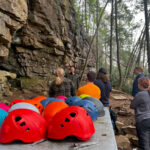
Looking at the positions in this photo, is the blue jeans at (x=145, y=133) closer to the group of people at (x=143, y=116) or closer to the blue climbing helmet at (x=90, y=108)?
the group of people at (x=143, y=116)

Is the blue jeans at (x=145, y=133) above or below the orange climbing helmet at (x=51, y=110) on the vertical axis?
below

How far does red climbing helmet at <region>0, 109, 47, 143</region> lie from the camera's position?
5.90 ft

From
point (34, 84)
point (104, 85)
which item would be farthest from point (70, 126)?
point (34, 84)

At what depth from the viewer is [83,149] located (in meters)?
1.74

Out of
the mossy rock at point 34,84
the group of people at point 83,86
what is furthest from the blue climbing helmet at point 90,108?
the mossy rock at point 34,84

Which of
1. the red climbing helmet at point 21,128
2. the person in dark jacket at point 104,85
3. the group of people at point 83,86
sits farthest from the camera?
the person in dark jacket at point 104,85

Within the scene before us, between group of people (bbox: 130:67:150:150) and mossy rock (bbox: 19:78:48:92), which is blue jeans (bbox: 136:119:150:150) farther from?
mossy rock (bbox: 19:78:48:92)

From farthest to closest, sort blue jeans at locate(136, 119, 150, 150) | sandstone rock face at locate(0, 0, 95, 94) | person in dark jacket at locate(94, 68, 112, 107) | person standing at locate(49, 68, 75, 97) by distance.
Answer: sandstone rock face at locate(0, 0, 95, 94) < person in dark jacket at locate(94, 68, 112, 107) < person standing at locate(49, 68, 75, 97) < blue jeans at locate(136, 119, 150, 150)

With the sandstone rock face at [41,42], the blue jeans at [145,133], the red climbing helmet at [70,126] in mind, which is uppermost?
the sandstone rock face at [41,42]

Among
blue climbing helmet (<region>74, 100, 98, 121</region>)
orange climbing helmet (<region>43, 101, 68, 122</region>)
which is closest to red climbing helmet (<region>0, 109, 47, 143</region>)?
orange climbing helmet (<region>43, 101, 68, 122</region>)

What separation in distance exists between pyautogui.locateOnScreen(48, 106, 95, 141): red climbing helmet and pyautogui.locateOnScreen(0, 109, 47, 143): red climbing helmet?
0.17 meters

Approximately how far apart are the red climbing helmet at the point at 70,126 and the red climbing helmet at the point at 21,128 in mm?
170

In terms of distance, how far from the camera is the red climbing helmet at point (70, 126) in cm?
188

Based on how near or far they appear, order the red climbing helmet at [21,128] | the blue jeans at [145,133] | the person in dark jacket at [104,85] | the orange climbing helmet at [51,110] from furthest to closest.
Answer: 1. the person in dark jacket at [104,85]
2. the blue jeans at [145,133]
3. the orange climbing helmet at [51,110]
4. the red climbing helmet at [21,128]
